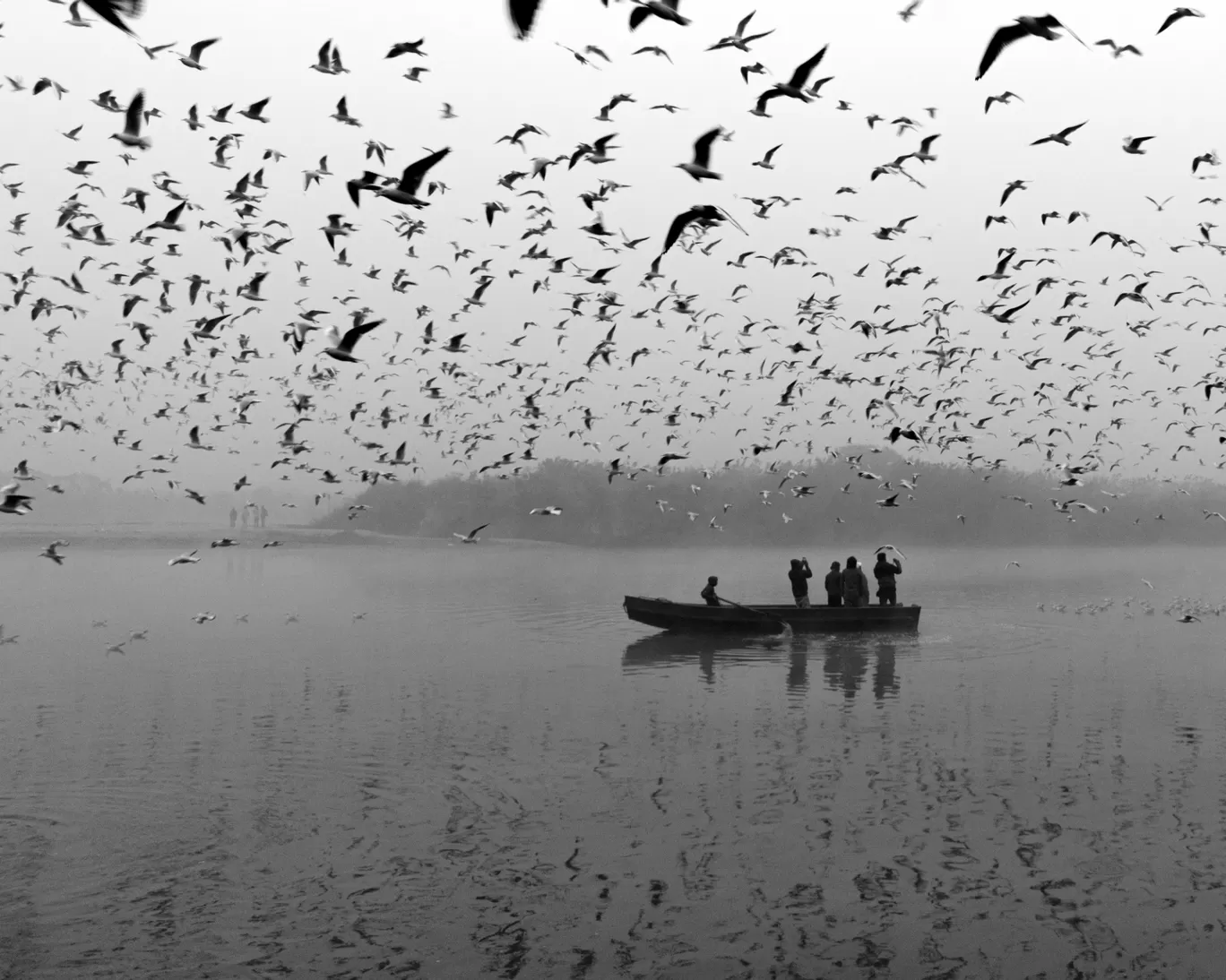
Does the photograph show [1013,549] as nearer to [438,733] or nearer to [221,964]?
[438,733]

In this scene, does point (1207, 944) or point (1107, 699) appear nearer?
point (1207, 944)

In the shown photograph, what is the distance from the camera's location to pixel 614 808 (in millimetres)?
16594

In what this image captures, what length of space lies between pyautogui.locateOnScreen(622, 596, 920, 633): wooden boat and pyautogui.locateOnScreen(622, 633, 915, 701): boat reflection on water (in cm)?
32

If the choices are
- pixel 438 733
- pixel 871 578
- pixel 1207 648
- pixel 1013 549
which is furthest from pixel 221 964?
pixel 1013 549

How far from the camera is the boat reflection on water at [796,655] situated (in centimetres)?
2825

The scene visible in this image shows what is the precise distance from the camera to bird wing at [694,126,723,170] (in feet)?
49.4

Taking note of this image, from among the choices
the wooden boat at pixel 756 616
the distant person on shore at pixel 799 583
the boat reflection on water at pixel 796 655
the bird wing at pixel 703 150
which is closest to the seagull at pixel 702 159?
the bird wing at pixel 703 150

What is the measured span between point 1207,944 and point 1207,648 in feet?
82.4

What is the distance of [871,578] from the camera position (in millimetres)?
67750

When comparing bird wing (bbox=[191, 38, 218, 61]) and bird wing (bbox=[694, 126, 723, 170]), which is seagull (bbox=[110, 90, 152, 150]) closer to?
bird wing (bbox=[191, 38, 218, 61])

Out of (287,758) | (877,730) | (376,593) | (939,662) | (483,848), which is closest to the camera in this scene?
(483,848)

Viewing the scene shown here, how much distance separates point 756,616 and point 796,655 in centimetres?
321

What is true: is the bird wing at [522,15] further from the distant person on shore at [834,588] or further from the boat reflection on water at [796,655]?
the distant person on shore at [834,588]

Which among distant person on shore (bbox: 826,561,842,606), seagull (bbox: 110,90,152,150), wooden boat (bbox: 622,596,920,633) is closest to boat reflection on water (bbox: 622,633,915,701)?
wooden boat (bbox: 622,596,920,633)
